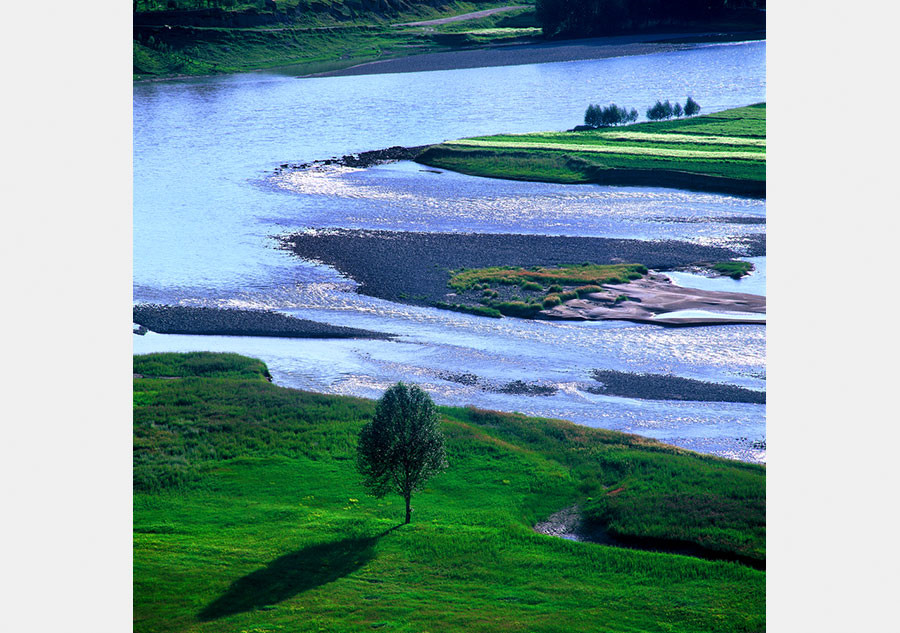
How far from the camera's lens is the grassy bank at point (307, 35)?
119 m

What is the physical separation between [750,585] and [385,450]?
11636mm

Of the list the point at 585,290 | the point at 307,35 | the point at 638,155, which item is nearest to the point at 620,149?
the point at 638,155

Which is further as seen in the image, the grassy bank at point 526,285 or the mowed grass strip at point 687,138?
the mowed grass strip at point 687,138

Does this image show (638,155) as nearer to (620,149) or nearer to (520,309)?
(620,149)

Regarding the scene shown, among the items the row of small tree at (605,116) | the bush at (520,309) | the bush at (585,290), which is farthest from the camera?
the row of small tree at (605,116)

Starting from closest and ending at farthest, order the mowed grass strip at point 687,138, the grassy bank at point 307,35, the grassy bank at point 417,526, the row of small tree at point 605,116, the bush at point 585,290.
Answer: the grassy bank at point 417,526 → the bush at point 585,290 → the mowed grass strip at point 687,138 → the row of small tree at point 605,116 → the grassy bank at point 307,35

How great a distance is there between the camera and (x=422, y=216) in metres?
69.2

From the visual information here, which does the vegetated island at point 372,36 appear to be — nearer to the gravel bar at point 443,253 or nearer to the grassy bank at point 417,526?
the gravel bar at point 443,253

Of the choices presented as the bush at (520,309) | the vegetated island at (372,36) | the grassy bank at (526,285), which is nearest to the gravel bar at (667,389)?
the bush at (520,309)

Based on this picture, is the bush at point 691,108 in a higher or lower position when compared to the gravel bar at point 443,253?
higher

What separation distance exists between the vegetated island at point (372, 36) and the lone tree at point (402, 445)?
8724cm

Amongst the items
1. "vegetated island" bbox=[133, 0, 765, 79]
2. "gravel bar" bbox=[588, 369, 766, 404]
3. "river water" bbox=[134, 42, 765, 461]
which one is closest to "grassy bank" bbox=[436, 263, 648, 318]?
"river water" bbox=[134, 42, 765, 461]

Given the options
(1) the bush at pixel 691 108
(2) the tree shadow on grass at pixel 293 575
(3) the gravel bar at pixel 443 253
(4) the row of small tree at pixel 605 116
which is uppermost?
(1) the bush at pixel 691 108

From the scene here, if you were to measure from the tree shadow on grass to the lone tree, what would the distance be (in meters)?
2.51
